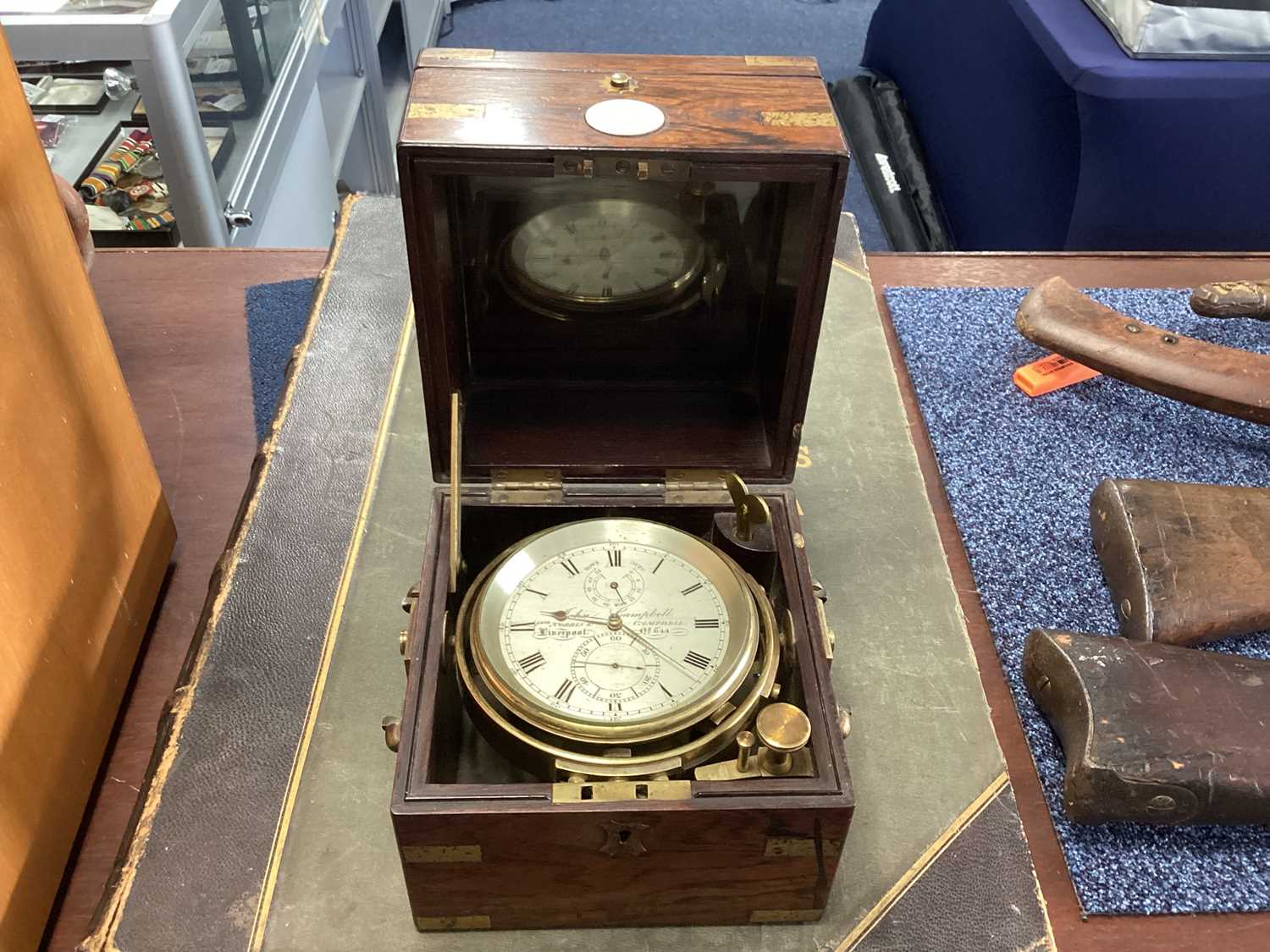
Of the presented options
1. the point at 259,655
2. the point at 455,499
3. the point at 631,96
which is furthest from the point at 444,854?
the point at 631,96

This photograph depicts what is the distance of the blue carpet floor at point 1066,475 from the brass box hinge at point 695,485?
0.50 metres

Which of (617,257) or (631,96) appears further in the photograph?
(617,257)

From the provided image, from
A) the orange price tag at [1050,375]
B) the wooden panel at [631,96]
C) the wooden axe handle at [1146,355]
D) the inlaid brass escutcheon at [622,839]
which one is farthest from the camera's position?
the orange price tag at [1050,375]

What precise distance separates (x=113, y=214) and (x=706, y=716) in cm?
187

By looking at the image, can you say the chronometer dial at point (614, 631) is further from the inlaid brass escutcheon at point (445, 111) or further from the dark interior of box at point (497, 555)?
the inlaid brass escutcheon at point (445, 111)

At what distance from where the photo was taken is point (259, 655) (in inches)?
59.4

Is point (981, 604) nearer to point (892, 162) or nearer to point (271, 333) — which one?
point (271, 333)

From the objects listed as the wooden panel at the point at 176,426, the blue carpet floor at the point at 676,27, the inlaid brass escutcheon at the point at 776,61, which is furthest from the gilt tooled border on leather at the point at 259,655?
the blue carpet floor at the point at 676,27

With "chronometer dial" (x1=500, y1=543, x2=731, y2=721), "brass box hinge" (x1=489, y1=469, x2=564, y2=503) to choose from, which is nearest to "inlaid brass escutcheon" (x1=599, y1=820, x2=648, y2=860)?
"chronometer dial" (x1=500, y1=543, x2=731, y2=721)

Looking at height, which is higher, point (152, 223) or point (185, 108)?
point (185, 108)

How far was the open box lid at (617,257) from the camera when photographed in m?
1.20

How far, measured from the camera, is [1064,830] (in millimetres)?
1382

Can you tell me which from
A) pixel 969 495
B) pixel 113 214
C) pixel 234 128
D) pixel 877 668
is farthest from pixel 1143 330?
pixel 113 214

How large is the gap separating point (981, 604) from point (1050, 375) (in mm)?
610
